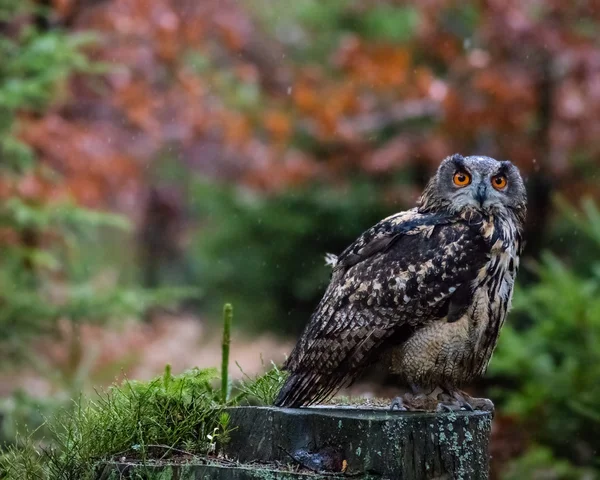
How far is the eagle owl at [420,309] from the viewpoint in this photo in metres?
3.93

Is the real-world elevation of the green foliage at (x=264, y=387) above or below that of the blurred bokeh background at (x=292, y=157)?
below

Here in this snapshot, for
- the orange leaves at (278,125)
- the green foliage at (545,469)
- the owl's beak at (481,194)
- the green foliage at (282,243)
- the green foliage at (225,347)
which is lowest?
the green foliage at (545,469)

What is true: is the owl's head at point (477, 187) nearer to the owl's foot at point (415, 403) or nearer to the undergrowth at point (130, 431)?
the owl's foot at point (415, 403)

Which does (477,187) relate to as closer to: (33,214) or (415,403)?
(415,403)

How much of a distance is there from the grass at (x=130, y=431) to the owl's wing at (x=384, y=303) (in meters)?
0.36

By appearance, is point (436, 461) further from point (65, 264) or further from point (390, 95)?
A: point (65, 264)

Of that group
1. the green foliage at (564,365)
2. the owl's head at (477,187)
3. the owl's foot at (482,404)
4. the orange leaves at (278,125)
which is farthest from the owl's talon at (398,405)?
the orange leaves at (278,125)

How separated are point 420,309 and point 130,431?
4.25ft

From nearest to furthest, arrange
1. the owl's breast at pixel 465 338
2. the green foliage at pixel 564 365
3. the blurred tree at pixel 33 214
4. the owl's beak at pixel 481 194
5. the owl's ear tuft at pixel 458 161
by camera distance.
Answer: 1. the owl's breast at pixel 465 338
2. the owl's beak at pixel 481 194
3. the owl's ear tuft at pixel 458 161
4. the green foliage at pixel 564 365
5. the blurred tree at pixel 33 214

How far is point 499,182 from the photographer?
4.24m

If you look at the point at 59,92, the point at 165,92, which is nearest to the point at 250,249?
the point at 165,92

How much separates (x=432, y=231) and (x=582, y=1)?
225 inches

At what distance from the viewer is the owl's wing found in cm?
394

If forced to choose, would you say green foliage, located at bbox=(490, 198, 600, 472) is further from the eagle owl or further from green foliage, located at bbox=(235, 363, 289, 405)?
green foliage, located at bbox=(235, 363, 289, 405)
